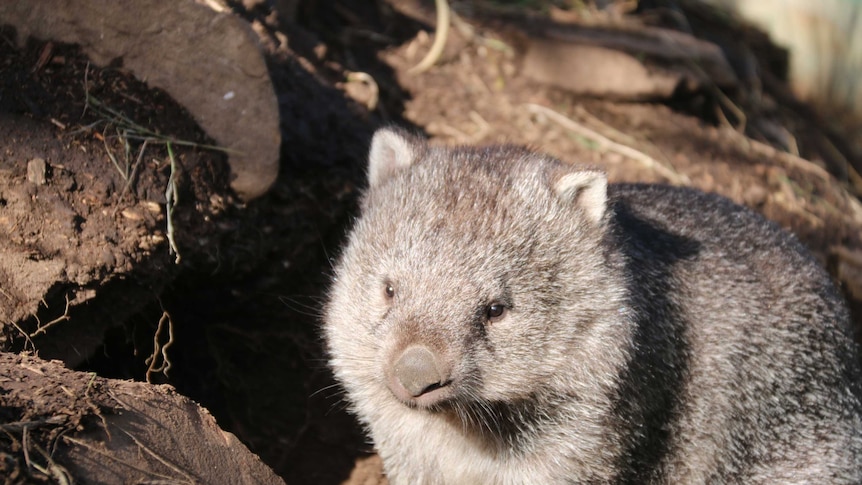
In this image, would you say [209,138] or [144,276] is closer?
[144,276]

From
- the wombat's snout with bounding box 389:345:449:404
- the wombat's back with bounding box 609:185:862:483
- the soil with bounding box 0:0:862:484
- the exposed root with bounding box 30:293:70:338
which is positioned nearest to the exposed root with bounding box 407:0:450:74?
the soil with bounding box 0:0:862:484

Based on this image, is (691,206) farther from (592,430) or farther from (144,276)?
(144,276)

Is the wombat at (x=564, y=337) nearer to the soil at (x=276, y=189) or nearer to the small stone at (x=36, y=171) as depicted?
the soil at (x=276, y=189)

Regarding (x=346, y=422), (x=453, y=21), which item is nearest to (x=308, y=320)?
(x=346, y=422)

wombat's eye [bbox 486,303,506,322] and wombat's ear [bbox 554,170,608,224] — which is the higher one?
wombat's ear [bbox 554,170,608,224]

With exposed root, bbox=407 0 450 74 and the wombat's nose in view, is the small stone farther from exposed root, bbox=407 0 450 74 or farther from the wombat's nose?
exposed root, bbox=407 0 450 74

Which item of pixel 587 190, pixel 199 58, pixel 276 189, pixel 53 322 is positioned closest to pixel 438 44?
pixel 276 189
